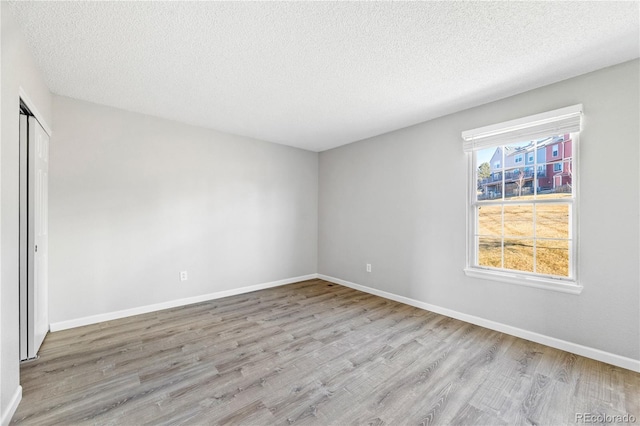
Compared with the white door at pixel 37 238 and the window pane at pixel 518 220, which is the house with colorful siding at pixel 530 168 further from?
the white door at pixel 37 238

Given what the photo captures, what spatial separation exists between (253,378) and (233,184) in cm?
288

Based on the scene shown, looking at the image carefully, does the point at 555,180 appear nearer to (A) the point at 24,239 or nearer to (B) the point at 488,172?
(B) the point at 488,172

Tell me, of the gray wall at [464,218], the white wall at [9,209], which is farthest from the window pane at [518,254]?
the white wall at [9,209]

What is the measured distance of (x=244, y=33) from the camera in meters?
1.88

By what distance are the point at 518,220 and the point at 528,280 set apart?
0.63 metres

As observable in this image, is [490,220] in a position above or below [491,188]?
below

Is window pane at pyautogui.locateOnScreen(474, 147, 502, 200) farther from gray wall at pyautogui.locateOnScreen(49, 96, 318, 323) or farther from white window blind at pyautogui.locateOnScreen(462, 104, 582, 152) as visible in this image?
gray wall at pyautogui.locateOnScreen(49, 96, 318, 323)

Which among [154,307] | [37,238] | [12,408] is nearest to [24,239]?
[37,238]

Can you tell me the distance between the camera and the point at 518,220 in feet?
9.42

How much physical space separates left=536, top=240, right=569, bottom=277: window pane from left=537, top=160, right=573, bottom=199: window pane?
47 cm

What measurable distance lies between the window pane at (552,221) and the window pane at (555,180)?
4.5 inches

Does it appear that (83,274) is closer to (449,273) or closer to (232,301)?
(232,301)

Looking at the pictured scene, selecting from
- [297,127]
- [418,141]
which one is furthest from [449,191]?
[297,127]

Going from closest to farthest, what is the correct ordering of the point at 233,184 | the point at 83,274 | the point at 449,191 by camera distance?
the point at 83,274 → the point at 449,191 → the point at 233,184
